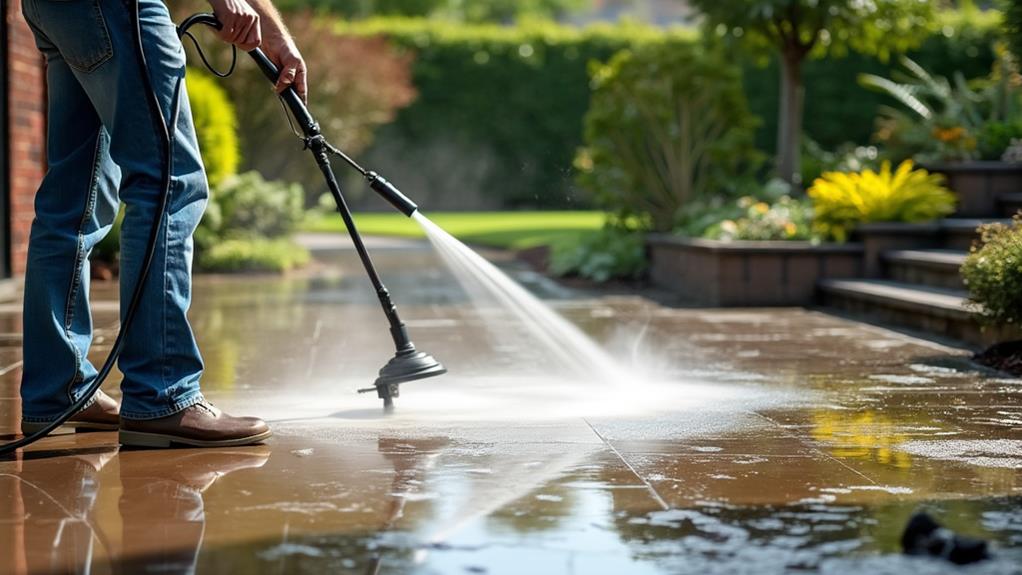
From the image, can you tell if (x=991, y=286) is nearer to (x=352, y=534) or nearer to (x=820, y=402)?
(x=820, y=402)

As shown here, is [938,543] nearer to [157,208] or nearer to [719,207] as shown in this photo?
[157,208]

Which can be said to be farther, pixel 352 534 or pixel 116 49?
pixel 116 49

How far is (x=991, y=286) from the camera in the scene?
579cm

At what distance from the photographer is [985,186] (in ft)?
31.9

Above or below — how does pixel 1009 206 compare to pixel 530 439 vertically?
above

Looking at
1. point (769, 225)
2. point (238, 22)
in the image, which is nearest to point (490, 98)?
point (769, 225)

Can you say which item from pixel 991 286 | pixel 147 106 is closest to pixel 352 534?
pixel 147 106

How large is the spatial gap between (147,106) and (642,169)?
822cm

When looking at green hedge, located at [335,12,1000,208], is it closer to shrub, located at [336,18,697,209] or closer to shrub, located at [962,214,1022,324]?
shrub, located at [336,18,697,209]

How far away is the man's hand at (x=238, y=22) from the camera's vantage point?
3945 millimetres

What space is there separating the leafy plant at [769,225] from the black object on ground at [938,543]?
6.73 meters

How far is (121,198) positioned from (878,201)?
638 centimetres

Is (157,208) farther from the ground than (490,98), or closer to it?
closer to it

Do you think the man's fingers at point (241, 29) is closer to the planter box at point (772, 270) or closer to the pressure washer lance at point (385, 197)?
the pressure washer lance at point (385, 197)
